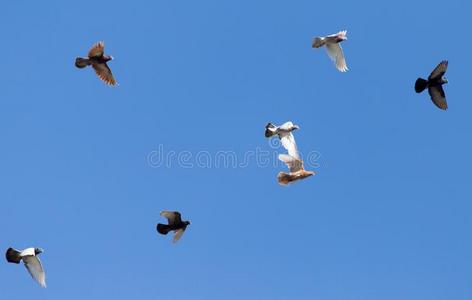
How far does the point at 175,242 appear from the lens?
18.1 meters

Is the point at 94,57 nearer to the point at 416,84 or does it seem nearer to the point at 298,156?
the point at 298,156

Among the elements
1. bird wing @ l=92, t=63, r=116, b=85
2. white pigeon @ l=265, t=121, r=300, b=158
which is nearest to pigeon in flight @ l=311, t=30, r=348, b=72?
white pigeon @ l=265, t=121, r=300, b=158

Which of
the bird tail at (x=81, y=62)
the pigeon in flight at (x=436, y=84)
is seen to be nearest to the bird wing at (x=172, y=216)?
the bird tail at (x=81, y=62)

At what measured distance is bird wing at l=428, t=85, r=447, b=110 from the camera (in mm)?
19188

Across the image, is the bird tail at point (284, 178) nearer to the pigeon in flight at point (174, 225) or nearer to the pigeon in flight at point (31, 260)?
the pigeon in flight at point (174, 225)

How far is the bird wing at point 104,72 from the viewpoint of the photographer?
19.3 meters

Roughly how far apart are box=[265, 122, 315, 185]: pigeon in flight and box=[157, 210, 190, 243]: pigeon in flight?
2.28 m

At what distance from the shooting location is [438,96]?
758 inches

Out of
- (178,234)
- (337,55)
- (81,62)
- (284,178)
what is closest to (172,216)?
(178,234)

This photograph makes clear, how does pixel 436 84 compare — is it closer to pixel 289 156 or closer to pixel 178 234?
pixel 289 156

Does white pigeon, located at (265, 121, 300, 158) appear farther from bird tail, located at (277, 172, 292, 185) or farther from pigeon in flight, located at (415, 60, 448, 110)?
pigeon in flight, located at (415, 60, 448, 110)

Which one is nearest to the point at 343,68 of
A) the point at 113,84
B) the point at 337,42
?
the point at 337,42

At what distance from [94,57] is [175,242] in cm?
452

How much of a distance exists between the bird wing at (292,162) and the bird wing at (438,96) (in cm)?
345
